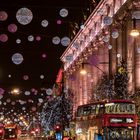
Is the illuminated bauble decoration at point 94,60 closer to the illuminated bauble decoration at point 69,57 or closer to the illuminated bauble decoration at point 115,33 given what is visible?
the illuminated bauble decoration at point 115,33

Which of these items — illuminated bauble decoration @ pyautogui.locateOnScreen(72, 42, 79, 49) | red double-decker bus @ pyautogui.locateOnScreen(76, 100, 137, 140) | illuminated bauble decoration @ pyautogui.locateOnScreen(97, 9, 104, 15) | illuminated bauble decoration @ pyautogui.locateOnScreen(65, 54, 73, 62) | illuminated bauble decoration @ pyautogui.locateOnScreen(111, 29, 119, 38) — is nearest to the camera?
red double-decker bus @ pyautogui.locateOnScreen(76, 100, 137, 140)

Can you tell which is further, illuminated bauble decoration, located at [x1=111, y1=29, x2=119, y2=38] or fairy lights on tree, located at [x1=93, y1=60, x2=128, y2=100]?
illuminated bauble decoration, located at [x1=111, y1=29, x2=119, y2=38]

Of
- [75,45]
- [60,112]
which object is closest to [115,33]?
[60,112]

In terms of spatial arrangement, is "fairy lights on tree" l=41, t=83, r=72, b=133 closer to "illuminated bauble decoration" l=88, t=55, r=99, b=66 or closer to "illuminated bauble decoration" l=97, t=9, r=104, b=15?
"illuminated bauble decoration" l=88, t=55, r=99, b=66

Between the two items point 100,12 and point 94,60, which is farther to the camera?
point 94,60

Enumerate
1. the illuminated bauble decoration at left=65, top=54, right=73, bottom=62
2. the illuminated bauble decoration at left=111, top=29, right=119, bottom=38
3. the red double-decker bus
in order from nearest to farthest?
1. the red double-decker bus
2. the illuminated bauble decoration at left=111, top=29, right=119, bottom=38
3. the illuminated bauble decoration at left=65, top=54, right=73, bottom=62

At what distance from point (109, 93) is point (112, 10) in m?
23.4

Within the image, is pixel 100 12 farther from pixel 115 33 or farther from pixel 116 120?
pixel 116 120

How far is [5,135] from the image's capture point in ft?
213

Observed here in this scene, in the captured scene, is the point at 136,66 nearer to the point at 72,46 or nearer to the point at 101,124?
the point at 101,124

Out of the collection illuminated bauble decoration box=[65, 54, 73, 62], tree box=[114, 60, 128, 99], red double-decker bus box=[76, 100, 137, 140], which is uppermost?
illuminated bauble decoration box=[65, 54, 73, 62]

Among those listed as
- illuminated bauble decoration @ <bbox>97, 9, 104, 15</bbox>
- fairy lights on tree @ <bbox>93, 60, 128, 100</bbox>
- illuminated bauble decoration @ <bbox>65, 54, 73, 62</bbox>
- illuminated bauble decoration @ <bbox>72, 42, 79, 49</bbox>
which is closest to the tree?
fairy lights on tree @ <bbox>93, 60, 128, 100</bbox>

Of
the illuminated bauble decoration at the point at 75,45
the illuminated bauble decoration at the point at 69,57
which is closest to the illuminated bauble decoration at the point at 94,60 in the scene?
the illuminated bauble decoration at the point at 75,45

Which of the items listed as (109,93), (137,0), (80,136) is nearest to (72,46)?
(137,0)
